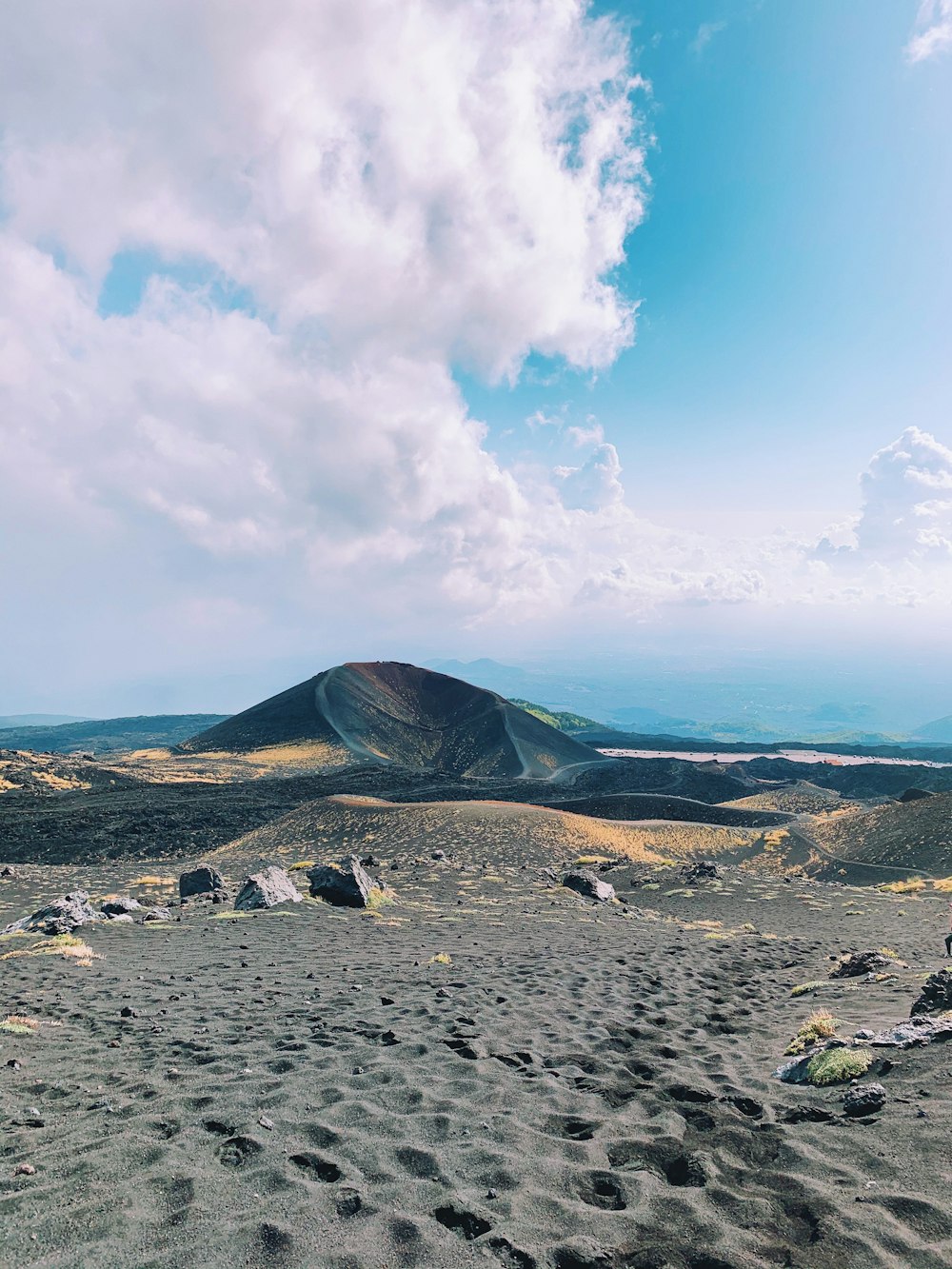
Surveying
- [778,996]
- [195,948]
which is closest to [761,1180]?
[778,996]

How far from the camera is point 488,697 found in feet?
439

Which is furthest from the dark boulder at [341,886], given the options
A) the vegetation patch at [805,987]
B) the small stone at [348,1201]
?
the small stone at [348,1201]

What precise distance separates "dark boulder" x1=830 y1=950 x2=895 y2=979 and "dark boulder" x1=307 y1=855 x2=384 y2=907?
1531 centimetres

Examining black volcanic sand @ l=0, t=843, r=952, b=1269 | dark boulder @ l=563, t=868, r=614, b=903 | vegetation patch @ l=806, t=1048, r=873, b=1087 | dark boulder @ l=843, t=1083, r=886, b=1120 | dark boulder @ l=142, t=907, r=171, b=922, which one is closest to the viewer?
black volcanic sand @ l=0, t=843, r=952, b=1269

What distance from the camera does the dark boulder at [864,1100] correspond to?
629 cm

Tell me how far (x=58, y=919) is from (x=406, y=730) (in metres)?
107

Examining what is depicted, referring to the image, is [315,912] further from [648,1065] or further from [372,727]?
[372,727]

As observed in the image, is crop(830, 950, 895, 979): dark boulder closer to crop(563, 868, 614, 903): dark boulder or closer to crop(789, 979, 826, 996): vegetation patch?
crop(789, 979, 826, 996): vegetation patch

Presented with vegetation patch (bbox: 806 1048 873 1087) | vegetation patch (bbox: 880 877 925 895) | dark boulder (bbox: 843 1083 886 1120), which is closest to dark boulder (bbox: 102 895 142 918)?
vegetation patch (bbox: 806 1048 873 1087)

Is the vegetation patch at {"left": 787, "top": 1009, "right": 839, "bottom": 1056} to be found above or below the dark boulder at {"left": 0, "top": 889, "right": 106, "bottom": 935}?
above

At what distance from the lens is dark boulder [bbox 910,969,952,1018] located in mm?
9141

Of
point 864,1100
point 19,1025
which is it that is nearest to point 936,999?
point 864,1100

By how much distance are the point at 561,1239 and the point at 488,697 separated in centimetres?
12977

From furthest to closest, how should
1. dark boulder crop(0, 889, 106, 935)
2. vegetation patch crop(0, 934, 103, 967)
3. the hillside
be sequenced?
the hillside → dark boulder crop(0, 889, 106, 935) → vegetation patch crop(0, 934, 103, 967)
